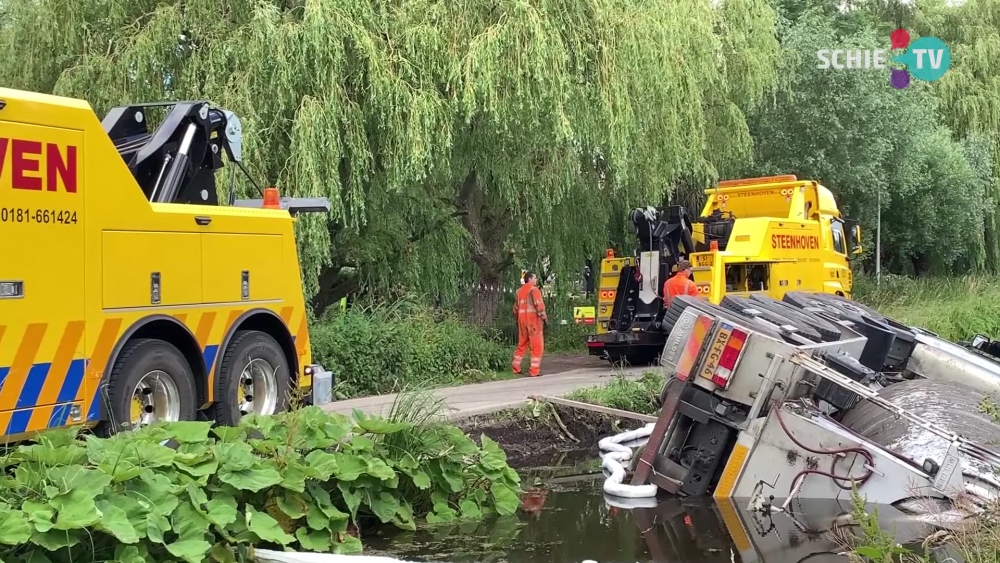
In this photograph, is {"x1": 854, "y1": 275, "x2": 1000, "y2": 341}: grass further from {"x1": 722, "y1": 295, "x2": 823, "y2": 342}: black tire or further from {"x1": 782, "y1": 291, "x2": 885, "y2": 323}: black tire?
{"x1": 722, "y1": 295, "x2": 823, "y2": 342}: black tire

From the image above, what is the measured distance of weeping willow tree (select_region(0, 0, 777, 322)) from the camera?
12.7 metres

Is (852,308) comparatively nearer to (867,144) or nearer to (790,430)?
(790,430)

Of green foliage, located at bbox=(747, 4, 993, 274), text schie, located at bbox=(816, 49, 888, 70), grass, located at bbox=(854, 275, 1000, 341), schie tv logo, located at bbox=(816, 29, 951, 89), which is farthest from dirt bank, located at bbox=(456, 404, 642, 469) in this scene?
schie tv logo, located at bbox=(816, 29, 951, 89)

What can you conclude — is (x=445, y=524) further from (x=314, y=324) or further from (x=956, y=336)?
(x=956, y=336)

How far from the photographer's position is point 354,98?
13.3 metres

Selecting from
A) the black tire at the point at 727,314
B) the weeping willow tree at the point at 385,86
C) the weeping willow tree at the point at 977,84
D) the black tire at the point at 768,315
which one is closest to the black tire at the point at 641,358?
the weeping willow tree at the point at 385,86

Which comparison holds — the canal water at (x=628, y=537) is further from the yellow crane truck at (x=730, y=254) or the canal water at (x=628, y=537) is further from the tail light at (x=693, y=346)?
the yellow crane truck at (x=730, y=254)

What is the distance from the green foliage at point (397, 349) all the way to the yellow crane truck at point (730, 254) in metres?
2.24

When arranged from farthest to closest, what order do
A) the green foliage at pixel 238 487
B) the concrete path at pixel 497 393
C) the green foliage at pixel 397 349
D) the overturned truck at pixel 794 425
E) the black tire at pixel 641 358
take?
the black tire at pixel 641 358
the green foliage at pixel 397 349
the concrete path at pixel 497 393
the overturned truck at pixel 794 425
the green foliage at pixel 238 487

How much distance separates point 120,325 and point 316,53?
6671mm

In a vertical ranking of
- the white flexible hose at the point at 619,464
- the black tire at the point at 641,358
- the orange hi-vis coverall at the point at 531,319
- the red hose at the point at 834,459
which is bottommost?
the black tire at the point at 641,358

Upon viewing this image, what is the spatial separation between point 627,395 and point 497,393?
1856 millimetres

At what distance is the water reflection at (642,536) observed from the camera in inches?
246

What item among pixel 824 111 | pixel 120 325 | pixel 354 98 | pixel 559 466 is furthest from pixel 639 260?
pixel 120 325
